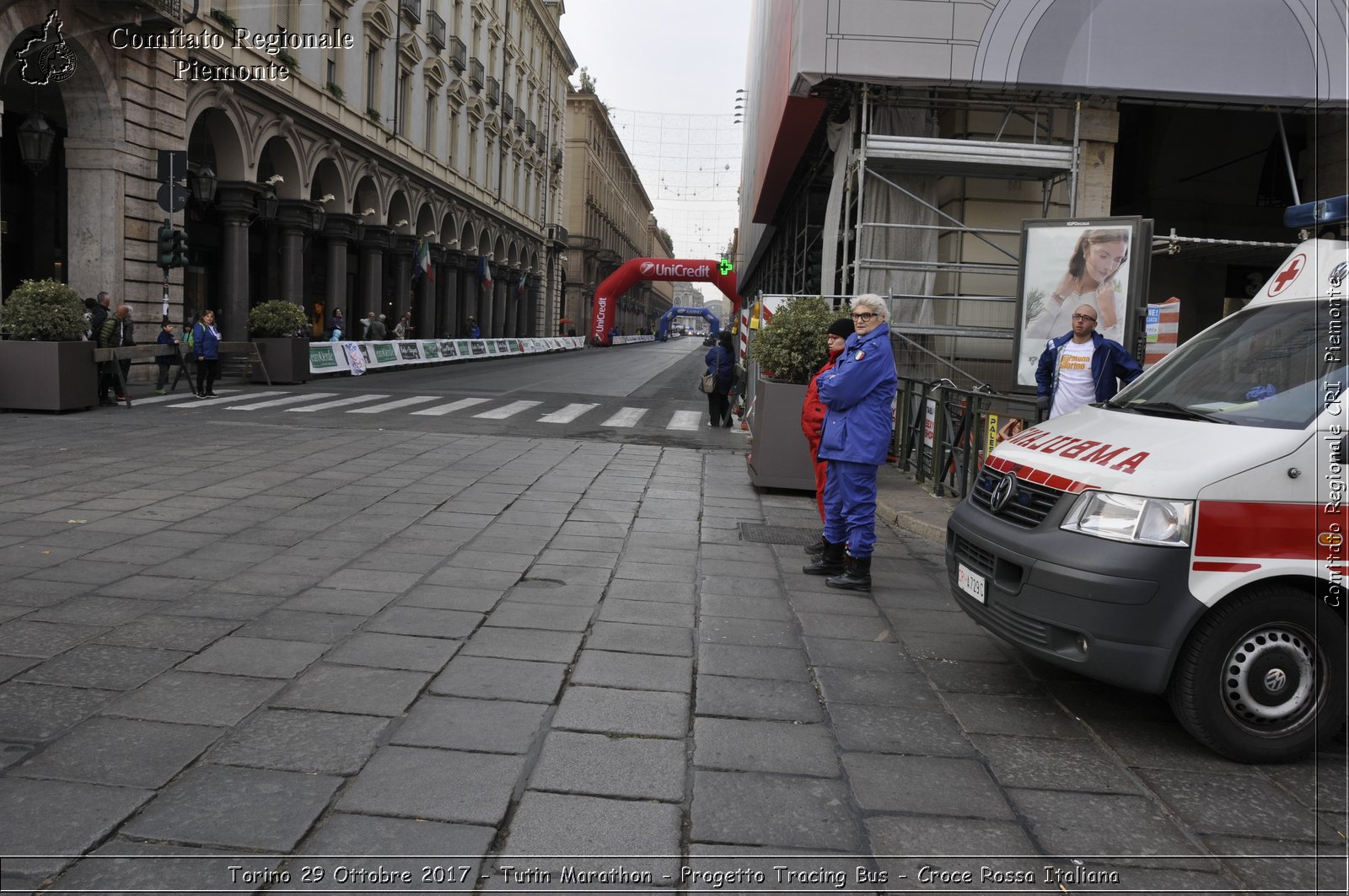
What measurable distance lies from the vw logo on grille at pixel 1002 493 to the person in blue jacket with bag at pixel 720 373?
440 inches

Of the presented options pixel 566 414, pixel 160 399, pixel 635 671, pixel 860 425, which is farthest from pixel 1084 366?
pixel 160 399

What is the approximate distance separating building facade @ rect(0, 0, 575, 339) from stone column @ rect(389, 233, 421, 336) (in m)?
0.11

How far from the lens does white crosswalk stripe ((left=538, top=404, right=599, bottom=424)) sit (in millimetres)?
16219

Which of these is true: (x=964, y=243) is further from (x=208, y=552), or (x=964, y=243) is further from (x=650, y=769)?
(x=650, y=769)

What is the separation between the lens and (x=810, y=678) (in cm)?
465

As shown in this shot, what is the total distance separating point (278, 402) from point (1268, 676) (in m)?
16.2

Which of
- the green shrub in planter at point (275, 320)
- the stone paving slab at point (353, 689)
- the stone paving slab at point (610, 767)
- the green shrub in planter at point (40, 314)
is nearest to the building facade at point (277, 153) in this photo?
the green shrub in planter at point (275, 320)

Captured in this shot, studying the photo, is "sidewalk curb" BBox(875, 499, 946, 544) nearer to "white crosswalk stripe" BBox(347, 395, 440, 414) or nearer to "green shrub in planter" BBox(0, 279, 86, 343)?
"white crosswalk stripe" BBox(347, 395, 440, 414)

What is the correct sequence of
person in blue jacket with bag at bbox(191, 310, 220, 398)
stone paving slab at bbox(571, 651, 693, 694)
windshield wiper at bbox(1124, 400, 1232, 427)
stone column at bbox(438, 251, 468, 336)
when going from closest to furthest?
windshield wiper at bbox(1124, 400, 1232, 427), stone paving slab at bbox(571, 651, 693, 694), person in blue jacket with bag at bbox(191, 310, 220, 398), stone column at bbox(438, 251, 468, 336)

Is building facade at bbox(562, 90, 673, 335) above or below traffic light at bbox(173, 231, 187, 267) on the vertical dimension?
above

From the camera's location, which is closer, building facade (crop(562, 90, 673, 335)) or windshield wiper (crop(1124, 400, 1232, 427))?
windshield wiper (crop(1124, 400, 1232, 427))

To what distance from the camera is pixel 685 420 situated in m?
17.8

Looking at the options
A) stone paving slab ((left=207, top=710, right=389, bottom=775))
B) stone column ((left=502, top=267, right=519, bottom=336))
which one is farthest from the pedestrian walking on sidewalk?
stone column ((left=502, top=267, right=519, bottom=336))

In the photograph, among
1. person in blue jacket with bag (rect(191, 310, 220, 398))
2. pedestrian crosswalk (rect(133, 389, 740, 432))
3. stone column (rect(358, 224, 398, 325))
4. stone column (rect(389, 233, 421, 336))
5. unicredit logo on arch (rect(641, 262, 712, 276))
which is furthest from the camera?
unicredit logo on arch (rect(641, 262, 712, 276))
